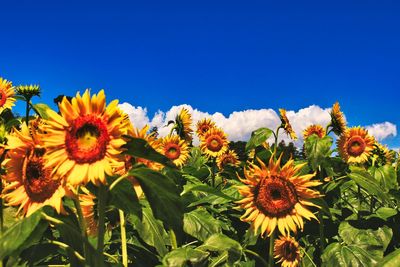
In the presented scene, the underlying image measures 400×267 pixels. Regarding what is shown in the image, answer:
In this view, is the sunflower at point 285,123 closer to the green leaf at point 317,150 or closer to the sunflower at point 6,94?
the green leaf at point 317,150

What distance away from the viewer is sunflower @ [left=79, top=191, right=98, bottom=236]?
Result: 3.15 metres

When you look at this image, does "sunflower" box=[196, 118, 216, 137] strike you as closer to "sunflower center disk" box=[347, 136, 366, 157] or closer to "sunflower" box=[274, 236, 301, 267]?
"sunflower center disk" box=[347, 136, 366, 157]

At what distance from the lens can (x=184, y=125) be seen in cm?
963


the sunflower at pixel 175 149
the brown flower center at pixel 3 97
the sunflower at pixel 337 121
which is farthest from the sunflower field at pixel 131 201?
the brown flower center at pixel 3 97

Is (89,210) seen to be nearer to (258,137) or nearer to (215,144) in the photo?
(258,137)

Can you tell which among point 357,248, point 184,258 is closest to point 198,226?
point 184,258

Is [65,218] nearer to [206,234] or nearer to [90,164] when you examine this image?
[90,164]

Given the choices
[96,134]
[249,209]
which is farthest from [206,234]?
[96,134]

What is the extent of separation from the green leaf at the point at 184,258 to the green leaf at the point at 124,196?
1.76ft

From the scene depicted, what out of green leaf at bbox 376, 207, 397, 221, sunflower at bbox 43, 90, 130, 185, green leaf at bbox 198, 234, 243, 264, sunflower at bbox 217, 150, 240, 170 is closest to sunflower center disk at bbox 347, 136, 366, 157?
green leaf at bbox 376, 207, 397, 221

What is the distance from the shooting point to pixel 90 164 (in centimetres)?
230

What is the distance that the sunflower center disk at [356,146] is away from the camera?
690 cm

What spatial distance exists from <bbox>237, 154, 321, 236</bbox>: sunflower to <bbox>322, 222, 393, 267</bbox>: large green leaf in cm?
84

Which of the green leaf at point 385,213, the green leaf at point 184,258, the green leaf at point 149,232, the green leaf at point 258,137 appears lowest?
the green leaf at point 184,258
